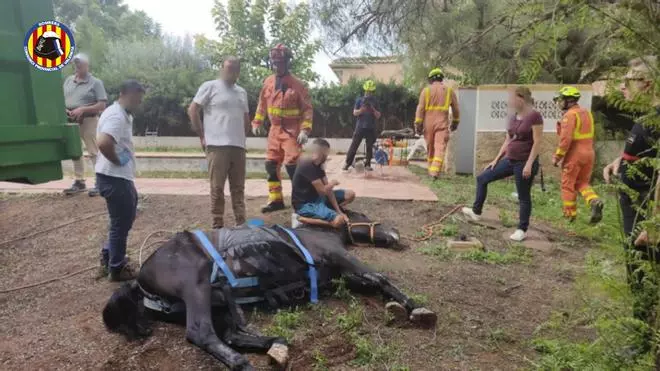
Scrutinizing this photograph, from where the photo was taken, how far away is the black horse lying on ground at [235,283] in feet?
8.46

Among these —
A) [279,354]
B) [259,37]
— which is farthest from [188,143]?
[279,354]

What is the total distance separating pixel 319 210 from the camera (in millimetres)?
4547

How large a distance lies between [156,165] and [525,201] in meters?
9.30

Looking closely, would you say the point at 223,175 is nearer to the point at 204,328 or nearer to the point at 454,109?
the point at 204,328

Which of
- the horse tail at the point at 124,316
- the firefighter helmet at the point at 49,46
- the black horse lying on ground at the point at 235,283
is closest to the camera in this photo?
the firefighter helmet at the point at 49,46

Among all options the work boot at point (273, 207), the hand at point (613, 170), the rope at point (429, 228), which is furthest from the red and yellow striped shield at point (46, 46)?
the hand at point (613, 170)

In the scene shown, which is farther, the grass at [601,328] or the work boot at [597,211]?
the work boot at [597,211]

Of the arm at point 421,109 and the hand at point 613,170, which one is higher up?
the arm at point 421,109

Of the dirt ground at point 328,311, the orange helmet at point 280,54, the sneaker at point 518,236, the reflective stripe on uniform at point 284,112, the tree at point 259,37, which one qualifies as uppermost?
the tree at point 259,37

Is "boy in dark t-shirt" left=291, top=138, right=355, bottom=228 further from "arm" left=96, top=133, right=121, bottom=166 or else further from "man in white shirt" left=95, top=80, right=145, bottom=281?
"arm" left=96, top=133, right=121, bottom=166

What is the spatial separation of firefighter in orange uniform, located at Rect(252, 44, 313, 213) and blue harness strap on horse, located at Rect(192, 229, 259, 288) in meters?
2.75

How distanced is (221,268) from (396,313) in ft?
3.67

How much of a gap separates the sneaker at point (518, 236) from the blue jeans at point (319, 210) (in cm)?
193

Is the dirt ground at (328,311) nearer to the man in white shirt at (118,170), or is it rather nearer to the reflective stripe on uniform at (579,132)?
the man in white shirt at (118,170)
